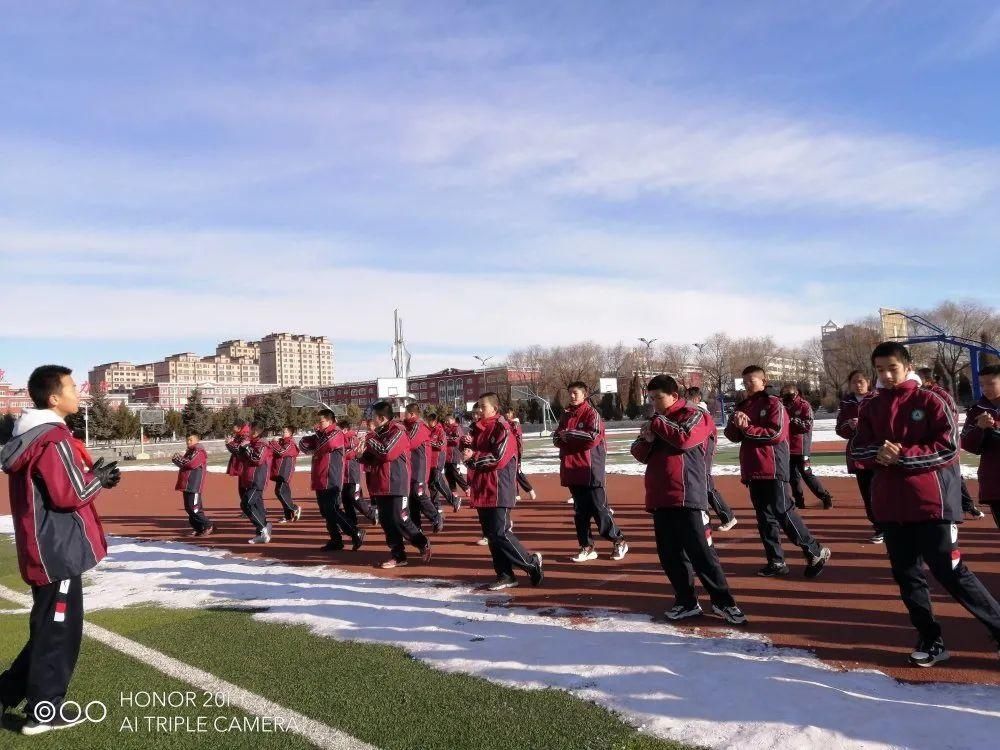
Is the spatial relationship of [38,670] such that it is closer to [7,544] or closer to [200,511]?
[200,511]

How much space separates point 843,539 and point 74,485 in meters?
7.77

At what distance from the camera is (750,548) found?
8.18 meters

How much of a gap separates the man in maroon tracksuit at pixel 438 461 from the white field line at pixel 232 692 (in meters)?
6.54

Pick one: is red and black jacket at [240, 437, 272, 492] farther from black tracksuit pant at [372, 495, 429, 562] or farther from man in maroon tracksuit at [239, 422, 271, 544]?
black tracksuit pant at [372, 495, 429, 562]

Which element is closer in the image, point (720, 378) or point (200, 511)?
point (200, 511)

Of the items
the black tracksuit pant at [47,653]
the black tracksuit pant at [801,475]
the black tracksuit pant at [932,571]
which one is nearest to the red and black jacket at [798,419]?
the black tracksuit pant at [801,475]

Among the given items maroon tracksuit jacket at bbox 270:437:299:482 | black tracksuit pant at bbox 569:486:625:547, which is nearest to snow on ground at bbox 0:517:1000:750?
black tracksuit pant at bbox 569:486:625:547

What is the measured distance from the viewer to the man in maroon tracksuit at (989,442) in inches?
232

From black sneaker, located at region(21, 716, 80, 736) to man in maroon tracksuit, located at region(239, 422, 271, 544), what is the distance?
6697mm

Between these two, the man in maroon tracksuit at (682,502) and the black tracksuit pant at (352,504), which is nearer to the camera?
the man in maroon tracksuit at (682,502)

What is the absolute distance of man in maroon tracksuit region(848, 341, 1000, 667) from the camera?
416 cm

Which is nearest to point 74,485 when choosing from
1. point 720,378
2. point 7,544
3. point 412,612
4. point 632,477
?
point 412,612

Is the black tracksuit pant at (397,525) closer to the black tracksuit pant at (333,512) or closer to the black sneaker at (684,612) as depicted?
the black tracksuit pant at (333,512)

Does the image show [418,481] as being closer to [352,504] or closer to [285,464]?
[352,504]
